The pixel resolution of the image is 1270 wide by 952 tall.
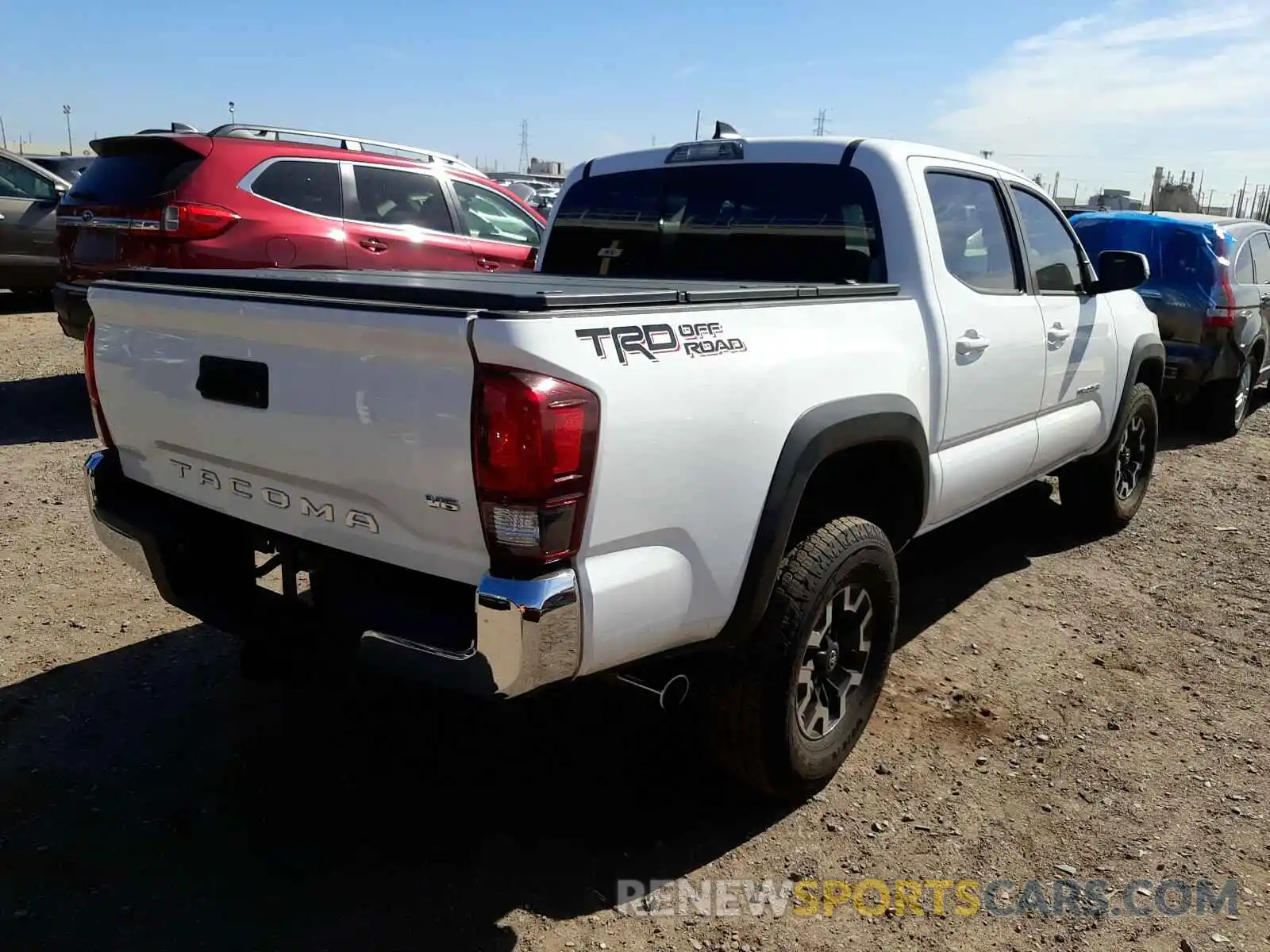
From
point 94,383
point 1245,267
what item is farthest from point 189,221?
point 1245,267

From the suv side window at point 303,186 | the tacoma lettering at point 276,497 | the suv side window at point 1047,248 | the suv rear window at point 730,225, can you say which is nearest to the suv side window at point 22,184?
the suv side window at point 303,186

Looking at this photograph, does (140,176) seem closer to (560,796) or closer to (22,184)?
(22,184)

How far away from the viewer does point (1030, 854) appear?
9.40ft

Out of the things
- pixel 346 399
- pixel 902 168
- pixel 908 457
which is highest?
pixel 902 168

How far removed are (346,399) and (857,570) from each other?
157 centimetres

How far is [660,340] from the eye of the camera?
229cm

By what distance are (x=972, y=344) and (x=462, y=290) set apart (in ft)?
6.80

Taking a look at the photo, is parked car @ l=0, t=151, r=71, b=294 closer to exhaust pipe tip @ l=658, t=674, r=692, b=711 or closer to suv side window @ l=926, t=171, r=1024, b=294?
suv side window @ l=926, t=171, r=1024, b=294

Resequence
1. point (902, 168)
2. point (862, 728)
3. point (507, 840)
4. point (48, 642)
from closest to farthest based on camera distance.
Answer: point (507, 840) → point (862, 728) → point (902, 168) → point (48, 642)

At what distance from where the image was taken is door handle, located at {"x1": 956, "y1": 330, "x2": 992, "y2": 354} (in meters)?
3.55

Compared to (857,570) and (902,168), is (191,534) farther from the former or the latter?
(902,168)

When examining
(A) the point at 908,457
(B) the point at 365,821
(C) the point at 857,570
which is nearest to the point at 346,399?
(B) the point at 365,821

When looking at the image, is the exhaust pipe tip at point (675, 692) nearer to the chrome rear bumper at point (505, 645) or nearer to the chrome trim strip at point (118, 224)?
the chrome rear bumper at point (505, 645)

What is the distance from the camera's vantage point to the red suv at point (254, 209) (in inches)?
254
